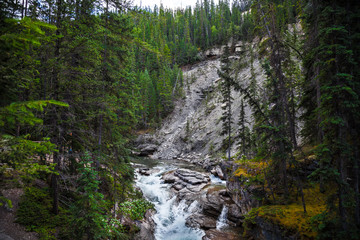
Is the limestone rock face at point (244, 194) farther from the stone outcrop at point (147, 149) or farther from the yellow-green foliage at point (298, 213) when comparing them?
the stone outcrop at point (147, 149)

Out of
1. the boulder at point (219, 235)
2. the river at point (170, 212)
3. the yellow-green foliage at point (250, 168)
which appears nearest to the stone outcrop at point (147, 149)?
the river at point (170, 212)

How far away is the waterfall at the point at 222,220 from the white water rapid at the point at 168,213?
1.51 metres

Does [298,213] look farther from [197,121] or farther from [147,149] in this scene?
[147,149]

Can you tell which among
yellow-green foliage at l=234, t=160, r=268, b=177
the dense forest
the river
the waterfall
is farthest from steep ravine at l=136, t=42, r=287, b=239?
the dense forest

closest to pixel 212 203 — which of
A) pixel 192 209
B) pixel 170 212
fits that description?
pixel 192 209

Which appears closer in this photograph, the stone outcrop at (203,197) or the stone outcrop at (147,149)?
the stone outcrop at (203,197)

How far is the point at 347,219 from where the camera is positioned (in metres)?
5.75

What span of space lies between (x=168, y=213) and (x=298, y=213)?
36.9ft

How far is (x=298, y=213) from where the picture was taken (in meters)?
8.13

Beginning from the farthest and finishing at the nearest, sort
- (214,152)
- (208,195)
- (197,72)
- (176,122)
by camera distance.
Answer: (197,72) < (176,122) < (214,152) < (208,195)

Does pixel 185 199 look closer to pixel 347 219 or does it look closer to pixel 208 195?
pixel 208 195

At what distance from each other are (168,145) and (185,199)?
2918cm

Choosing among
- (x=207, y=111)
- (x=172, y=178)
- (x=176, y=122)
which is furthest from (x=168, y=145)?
(x=172, y=178)

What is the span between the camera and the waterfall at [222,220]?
44.7 ft
